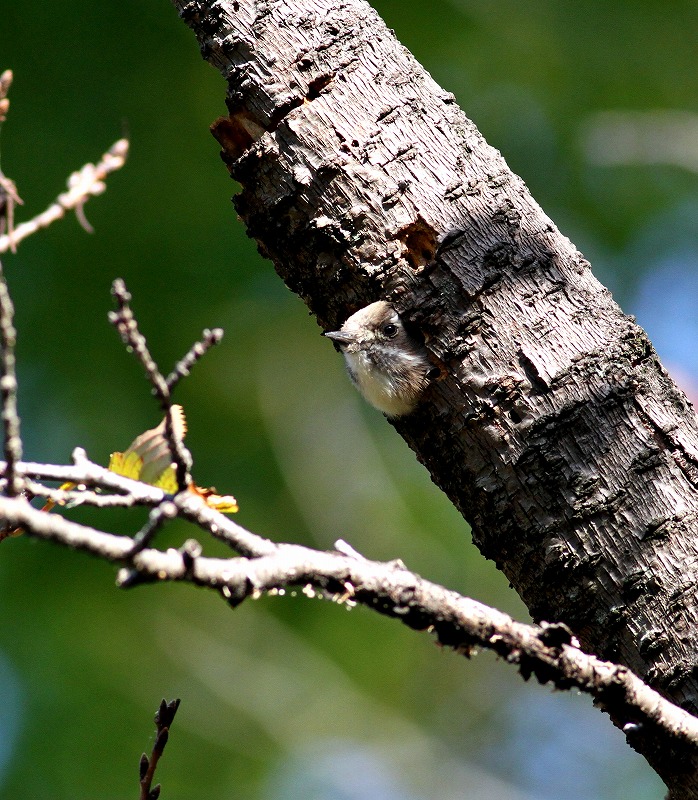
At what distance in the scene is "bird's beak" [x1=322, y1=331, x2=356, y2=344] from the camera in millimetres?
2304

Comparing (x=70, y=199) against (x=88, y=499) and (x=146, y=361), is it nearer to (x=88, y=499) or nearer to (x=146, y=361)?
(x=88, y=499)

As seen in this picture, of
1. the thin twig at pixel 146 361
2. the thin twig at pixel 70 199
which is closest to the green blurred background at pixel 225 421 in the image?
the thin twig at pixel 70 199

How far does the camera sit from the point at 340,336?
7.65 ft

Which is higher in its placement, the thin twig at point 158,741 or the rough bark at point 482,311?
the rough bark at point 482,311

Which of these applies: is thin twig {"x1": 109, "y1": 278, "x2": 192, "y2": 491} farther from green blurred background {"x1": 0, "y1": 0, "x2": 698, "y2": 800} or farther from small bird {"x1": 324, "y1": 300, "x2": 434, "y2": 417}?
green blurred background {"x1": 0, "y1": 0, "x2": 698, "y2": 800}

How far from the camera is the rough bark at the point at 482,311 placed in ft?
6.18

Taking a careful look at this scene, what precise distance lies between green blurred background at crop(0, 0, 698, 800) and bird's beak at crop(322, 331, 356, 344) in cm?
334

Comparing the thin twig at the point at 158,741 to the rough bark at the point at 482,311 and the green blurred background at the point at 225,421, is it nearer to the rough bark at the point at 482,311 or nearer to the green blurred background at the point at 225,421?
the rough bark at the point at 482,311

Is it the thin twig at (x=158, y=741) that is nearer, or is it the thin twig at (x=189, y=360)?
the thin twig at (x=189, y=360)

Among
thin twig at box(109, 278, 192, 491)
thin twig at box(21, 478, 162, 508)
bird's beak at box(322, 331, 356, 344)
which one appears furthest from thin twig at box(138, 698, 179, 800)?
bird's beak at box(322, 331, 356, 344)

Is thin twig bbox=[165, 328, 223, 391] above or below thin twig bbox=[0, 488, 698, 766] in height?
above

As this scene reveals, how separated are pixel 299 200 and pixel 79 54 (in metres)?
4.80

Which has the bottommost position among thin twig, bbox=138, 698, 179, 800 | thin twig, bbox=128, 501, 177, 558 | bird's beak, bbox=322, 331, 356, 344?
thin twig, bbox=138, 698, 179, 800

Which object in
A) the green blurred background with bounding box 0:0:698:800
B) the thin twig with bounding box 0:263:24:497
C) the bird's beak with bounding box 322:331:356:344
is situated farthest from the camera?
the green blurred background with bounding box 0:0:698:800
